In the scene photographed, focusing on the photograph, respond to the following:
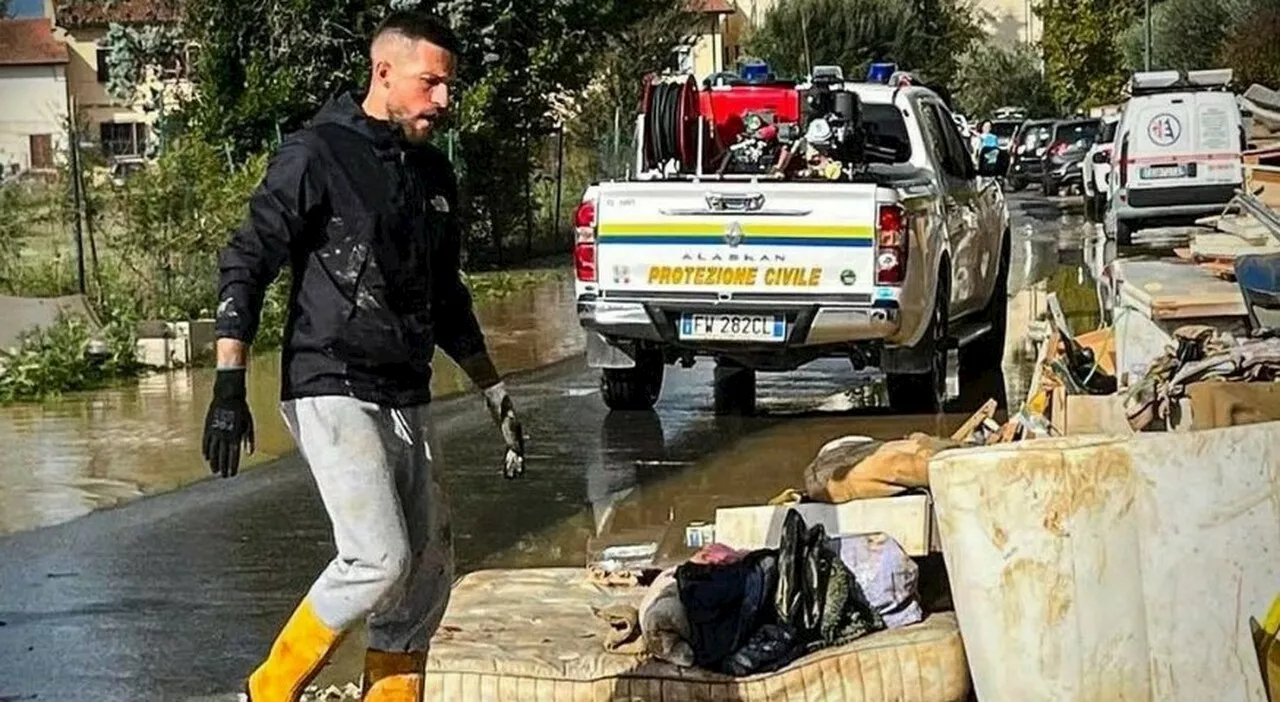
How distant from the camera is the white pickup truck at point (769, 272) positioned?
1062 cm

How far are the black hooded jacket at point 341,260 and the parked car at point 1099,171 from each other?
Result: 2583 centimetres

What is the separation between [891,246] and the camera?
418 inches

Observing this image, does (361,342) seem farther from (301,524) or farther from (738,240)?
(738,240)

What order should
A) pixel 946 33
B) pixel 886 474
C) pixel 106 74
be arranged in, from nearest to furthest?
pixel 886 474 < pixel 106 74 < pixel 946 33

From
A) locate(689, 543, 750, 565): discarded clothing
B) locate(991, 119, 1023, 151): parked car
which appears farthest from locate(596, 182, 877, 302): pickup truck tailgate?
locate(991, 119, 1023, 151): parked car

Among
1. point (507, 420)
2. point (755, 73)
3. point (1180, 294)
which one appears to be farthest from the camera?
point (755, 73)

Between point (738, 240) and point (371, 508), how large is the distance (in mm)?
6084

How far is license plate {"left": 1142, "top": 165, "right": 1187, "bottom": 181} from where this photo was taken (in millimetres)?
23875

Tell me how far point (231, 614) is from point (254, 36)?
57.9ft

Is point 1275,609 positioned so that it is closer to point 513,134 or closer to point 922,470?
point 922,470

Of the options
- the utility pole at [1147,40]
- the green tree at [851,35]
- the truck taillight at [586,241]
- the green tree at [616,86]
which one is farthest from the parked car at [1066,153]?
the truck taillight at [586,241]

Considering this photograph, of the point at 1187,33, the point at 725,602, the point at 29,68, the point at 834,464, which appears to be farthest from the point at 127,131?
the point at 725,602

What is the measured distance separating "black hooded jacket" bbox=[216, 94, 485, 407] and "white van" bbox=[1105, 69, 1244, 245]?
19.2m

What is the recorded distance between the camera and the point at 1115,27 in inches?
2197
